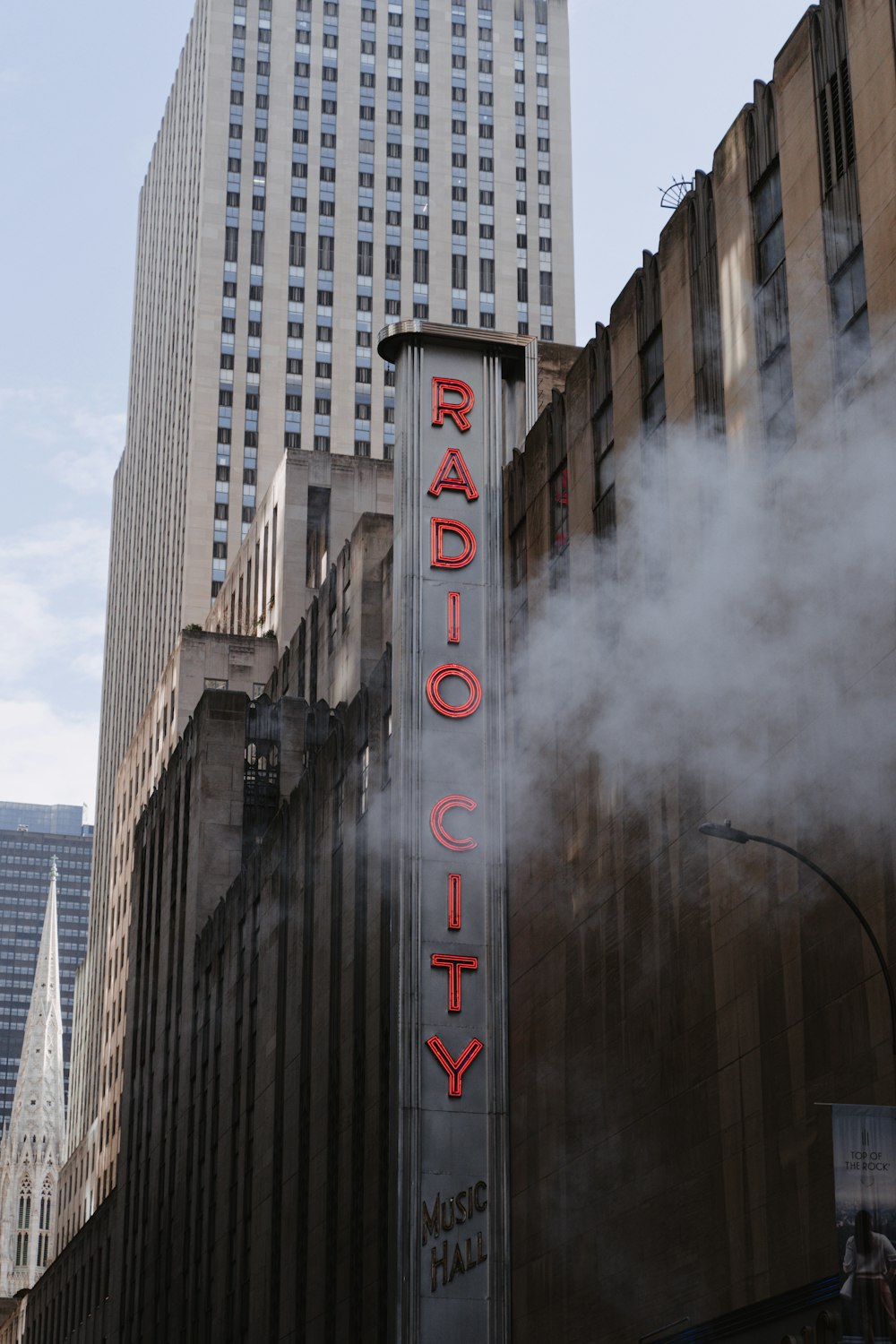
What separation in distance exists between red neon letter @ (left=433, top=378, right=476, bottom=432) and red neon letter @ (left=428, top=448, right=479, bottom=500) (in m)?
1.06

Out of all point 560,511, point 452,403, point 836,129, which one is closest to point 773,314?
point 836,129

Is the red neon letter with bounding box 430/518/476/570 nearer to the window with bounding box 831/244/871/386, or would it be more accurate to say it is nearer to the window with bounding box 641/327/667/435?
the window with bounding box 641/327/667/435

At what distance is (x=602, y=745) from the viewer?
39.4m

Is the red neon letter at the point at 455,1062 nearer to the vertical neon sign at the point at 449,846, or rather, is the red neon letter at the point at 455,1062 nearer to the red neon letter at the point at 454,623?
the vertical neon sign at the point at 449,846

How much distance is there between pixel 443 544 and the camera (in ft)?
156

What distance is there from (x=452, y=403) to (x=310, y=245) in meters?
115

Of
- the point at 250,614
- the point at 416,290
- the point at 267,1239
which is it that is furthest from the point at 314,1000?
the point at 416,290

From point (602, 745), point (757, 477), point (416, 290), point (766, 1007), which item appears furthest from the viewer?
point (416, 290)

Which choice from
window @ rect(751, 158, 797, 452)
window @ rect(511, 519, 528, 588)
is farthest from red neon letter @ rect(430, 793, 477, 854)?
window @ rect(751, 158, 797, 452)

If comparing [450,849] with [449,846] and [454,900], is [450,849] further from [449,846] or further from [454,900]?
[454,900]

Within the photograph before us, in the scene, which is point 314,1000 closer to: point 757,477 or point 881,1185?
point 757,477

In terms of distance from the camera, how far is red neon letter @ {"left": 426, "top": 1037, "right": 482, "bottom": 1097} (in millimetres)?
43156

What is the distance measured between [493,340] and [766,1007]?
23256 mm

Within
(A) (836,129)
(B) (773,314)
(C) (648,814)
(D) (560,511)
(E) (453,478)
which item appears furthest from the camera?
(E) (453,478)
